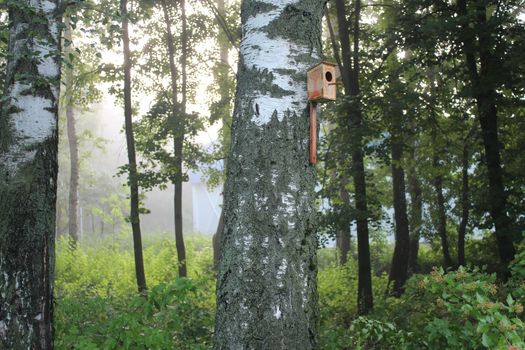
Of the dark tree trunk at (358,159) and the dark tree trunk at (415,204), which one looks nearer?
the dark tree trunk at (358,159)

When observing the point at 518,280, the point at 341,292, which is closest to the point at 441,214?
the point at 341,292

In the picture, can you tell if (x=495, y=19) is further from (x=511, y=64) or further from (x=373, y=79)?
(x=373, y=79)

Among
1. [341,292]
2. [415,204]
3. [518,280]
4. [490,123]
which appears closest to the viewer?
[518,280]

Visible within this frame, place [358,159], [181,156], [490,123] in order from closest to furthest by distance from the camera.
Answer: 1. [490,123]
2. [358,159]
3. [181,156]

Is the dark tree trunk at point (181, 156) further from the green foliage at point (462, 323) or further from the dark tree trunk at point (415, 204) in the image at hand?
the green foliage at point (462, 323)

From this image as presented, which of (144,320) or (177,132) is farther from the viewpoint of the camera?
(177,132)

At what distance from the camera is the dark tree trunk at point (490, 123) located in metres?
8.38

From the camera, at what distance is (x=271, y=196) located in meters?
2.71

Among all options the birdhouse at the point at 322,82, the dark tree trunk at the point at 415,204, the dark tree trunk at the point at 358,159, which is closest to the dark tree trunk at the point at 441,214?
the dark tree trunk at the point at 415,204

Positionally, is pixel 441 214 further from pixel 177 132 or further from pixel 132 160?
pixel 132 160

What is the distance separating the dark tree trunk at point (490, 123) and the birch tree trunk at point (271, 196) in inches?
253

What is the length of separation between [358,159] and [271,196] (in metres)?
7.43

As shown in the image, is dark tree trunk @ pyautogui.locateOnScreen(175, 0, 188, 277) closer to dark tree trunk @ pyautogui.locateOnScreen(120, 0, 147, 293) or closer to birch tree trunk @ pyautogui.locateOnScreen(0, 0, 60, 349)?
dark tree trunk @ pyautogui.locateOnScreen(120, 0, 147, 293)

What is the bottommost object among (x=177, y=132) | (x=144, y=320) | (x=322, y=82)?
(x=144, y=320)
